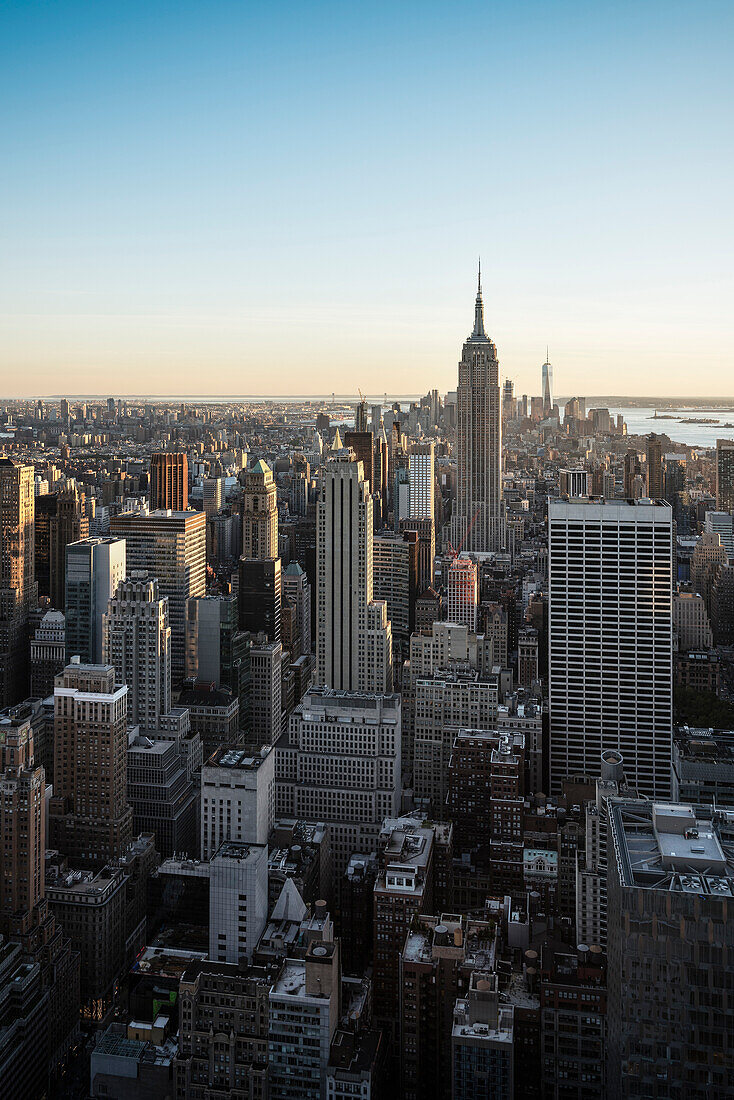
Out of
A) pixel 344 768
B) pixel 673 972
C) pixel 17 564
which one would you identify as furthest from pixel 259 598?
pixel 673 972

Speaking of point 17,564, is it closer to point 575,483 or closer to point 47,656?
point 47,656

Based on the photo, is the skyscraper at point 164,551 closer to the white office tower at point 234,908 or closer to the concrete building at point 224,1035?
the white office tower at point 234,908

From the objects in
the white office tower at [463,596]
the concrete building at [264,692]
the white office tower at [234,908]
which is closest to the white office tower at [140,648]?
the concrete building at [264,692]

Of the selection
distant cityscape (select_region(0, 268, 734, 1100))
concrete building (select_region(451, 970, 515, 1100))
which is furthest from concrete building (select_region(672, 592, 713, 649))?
concrete building (select_region(451, 970, 515, 1100))

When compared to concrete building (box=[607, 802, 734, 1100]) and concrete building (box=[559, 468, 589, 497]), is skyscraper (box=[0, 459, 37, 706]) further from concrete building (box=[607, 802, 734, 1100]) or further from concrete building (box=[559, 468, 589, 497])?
concrete building (box=[607, 802, 734, 1100])

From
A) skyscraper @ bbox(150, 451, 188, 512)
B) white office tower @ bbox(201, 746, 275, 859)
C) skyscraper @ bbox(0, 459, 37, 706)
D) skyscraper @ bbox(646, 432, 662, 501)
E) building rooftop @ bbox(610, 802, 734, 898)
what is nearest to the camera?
building rooftop @ bbox(610, 802, 734, 898)

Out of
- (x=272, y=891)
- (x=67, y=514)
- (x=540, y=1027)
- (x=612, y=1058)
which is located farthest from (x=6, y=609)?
(x=612, y=1058)
